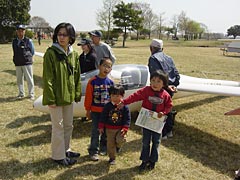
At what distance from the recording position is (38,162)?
14.2 ft

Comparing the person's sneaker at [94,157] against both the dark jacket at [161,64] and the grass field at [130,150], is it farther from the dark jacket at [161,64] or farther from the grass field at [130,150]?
the dark jacket at [161,64]

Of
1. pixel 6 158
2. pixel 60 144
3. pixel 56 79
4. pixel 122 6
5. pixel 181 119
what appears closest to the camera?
pixel 56 79

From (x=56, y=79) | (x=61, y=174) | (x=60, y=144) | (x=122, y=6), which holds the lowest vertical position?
(x=61, y=174)

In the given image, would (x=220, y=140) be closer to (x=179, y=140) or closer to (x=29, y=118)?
(x=179, y=140)

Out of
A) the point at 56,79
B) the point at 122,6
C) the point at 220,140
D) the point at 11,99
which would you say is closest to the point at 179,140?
the point at 220,140

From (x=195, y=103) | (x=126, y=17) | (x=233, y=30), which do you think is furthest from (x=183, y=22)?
(x=195, y=103)

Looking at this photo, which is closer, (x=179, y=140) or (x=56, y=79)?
(x=56, y=79)

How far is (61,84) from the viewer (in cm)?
378

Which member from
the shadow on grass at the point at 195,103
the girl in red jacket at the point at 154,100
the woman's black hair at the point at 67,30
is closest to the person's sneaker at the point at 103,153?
the girl in red jacket at the point at 154,100

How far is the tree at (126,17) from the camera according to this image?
163 ft

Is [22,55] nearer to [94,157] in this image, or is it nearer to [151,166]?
[94,157]

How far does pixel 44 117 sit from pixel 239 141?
453cm

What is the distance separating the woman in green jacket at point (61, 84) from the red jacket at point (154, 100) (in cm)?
88

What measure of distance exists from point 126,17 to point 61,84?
159 ft
